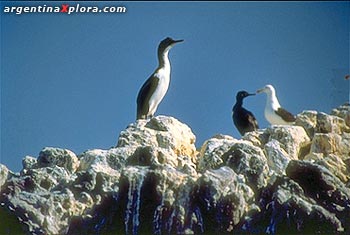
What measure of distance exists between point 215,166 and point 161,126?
4.83 feet

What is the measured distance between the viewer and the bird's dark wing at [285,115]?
15.9m

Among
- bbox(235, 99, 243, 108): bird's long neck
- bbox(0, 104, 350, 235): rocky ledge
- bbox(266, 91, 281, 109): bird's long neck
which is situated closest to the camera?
bbox(0, 104, 350, 235): rocky ledge

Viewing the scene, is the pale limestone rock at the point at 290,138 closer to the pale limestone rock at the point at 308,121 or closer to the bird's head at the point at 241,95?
the pale limestone rock at the point at 308,121

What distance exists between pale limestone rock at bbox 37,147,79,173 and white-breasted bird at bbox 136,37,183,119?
3.17 meters

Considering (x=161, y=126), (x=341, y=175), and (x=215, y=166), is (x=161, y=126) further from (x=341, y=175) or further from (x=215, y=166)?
(x=341, y=175)

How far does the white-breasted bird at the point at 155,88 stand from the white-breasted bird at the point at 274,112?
2474 mm

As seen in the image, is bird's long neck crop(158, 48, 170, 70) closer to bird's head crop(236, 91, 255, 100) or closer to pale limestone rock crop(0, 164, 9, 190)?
bird's head crop(236, 91, 255, 100)

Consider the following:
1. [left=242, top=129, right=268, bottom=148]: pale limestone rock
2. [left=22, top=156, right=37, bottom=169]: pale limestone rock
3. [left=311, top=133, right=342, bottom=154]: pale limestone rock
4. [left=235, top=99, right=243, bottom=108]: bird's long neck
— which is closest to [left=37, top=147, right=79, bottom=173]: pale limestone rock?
[left=22, top=156, right=37, bottom=169]: pale limestone rock

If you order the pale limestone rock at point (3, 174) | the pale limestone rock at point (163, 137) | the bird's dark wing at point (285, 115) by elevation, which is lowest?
the pale limestone rock at point (3, 174)

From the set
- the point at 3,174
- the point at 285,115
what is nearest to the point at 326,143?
the point at 285,115

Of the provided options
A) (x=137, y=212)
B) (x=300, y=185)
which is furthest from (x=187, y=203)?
(x=300, y=185)

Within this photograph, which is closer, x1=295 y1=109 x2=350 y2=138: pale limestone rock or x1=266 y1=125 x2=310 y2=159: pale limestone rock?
x1=266 y1=125 x2=310 y2=159: pale limestone rock

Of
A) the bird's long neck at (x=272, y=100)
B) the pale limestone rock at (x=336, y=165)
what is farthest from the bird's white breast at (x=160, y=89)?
the pale limestone rock at (x=336, y=165)

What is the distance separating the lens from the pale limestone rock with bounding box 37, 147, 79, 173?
1172 centimetres
